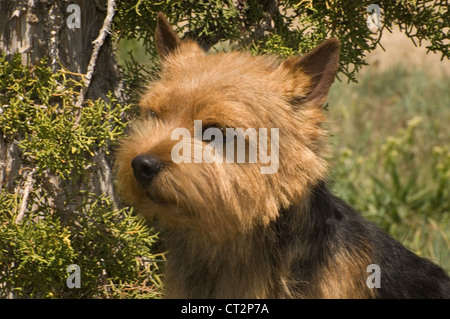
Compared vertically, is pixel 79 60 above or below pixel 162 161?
above

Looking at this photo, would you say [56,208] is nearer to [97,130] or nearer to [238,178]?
[97,130]

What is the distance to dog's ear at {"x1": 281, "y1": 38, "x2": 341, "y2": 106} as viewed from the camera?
10.7ft

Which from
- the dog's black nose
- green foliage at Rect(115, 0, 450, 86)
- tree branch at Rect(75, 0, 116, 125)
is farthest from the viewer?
green foliage at Rect(115, 0, 450, 86)

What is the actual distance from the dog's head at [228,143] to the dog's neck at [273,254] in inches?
4.6

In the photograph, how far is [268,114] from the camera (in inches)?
128

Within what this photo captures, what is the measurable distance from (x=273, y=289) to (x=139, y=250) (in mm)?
925

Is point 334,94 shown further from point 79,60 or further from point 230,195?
point 230,195

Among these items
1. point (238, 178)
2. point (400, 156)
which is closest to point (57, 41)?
point (238, 178)

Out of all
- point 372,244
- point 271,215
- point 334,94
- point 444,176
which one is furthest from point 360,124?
point 271,215

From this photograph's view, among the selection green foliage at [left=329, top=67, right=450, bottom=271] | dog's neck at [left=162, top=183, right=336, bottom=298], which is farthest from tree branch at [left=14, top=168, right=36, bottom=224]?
green foliage at [left=329, top=67, right=450, bottom=271]

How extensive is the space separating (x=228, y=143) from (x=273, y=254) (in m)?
0.67

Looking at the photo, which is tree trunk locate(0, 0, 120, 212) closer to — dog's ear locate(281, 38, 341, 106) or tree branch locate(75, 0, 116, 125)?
tree branch locate(75, 0, 116, 125)

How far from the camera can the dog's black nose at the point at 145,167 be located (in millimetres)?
3004

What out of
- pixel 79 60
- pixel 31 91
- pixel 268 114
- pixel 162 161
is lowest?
pixel 162 161
